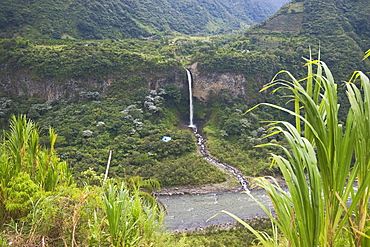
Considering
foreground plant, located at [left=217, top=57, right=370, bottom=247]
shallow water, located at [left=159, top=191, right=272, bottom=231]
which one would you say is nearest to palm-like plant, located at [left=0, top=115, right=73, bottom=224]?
foreground plant, located at [left=217, top=57, right=370, bottom=247]

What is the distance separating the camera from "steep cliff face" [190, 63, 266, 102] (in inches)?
842

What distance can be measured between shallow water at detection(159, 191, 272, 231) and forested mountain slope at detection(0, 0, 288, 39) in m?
25.7

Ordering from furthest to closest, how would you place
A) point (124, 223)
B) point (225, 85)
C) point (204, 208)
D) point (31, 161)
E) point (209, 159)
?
1. point (225, 85)
2. point (209, 159)
3. point (204, 208)
4. point (31, 161)
5. point (124, 223)

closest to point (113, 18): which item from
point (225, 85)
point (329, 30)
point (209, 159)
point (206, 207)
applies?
point (225, 85)

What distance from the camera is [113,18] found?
40.5 metres

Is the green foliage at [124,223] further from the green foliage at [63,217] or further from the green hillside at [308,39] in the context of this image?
the green hillside at [308,39]

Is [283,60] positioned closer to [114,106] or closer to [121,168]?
[114,106]

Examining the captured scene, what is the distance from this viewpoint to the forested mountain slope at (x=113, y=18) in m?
29.6

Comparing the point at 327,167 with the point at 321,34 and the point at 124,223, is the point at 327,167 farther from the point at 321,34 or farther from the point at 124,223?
the point at 321,34

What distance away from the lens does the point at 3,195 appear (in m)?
2.33

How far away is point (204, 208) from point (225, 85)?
1189 centimetres

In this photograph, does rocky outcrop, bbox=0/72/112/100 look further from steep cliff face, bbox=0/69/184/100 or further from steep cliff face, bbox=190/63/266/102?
steep cliff face, bbox=190/63/266/102

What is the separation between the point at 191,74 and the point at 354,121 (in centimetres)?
2217

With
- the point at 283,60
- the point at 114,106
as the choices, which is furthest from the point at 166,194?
the point at 283,60
